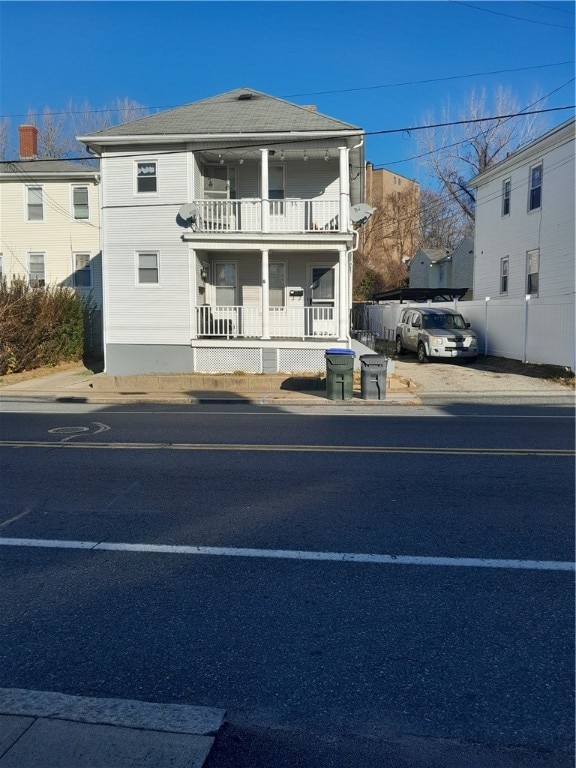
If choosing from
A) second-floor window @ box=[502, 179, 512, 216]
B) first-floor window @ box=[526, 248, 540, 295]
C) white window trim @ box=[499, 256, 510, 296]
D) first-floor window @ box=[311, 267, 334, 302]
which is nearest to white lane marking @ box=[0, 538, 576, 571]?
first-floor window @ box=[311, 267, 334, 302]

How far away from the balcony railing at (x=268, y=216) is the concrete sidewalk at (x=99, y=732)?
667 inches

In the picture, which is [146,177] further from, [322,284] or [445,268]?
[445,268]

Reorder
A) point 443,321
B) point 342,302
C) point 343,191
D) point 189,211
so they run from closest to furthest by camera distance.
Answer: point 189,211
point 343,191
point 342,302
point 443,321

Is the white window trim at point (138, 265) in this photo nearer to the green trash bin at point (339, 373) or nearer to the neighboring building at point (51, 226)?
the green trash bin at point (339, 373)

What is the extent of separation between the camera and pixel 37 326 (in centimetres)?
2142

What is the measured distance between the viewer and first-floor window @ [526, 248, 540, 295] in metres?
23.7

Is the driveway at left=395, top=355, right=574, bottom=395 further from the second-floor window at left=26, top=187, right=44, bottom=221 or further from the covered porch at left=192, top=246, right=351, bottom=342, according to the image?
the second-floor window at left=26, top=187, right=44, bottom=221

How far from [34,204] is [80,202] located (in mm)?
2138

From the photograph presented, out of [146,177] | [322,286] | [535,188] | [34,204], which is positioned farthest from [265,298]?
[34,204]

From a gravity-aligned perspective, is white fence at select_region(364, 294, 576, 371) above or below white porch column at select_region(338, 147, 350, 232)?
below

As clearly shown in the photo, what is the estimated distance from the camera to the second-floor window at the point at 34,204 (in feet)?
93.6

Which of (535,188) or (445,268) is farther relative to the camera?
(445,268)

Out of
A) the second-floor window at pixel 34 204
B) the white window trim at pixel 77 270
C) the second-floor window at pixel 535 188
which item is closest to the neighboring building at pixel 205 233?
the second-floor window at pixel 535 188

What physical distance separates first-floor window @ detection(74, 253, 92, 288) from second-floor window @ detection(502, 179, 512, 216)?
17.8 meters
